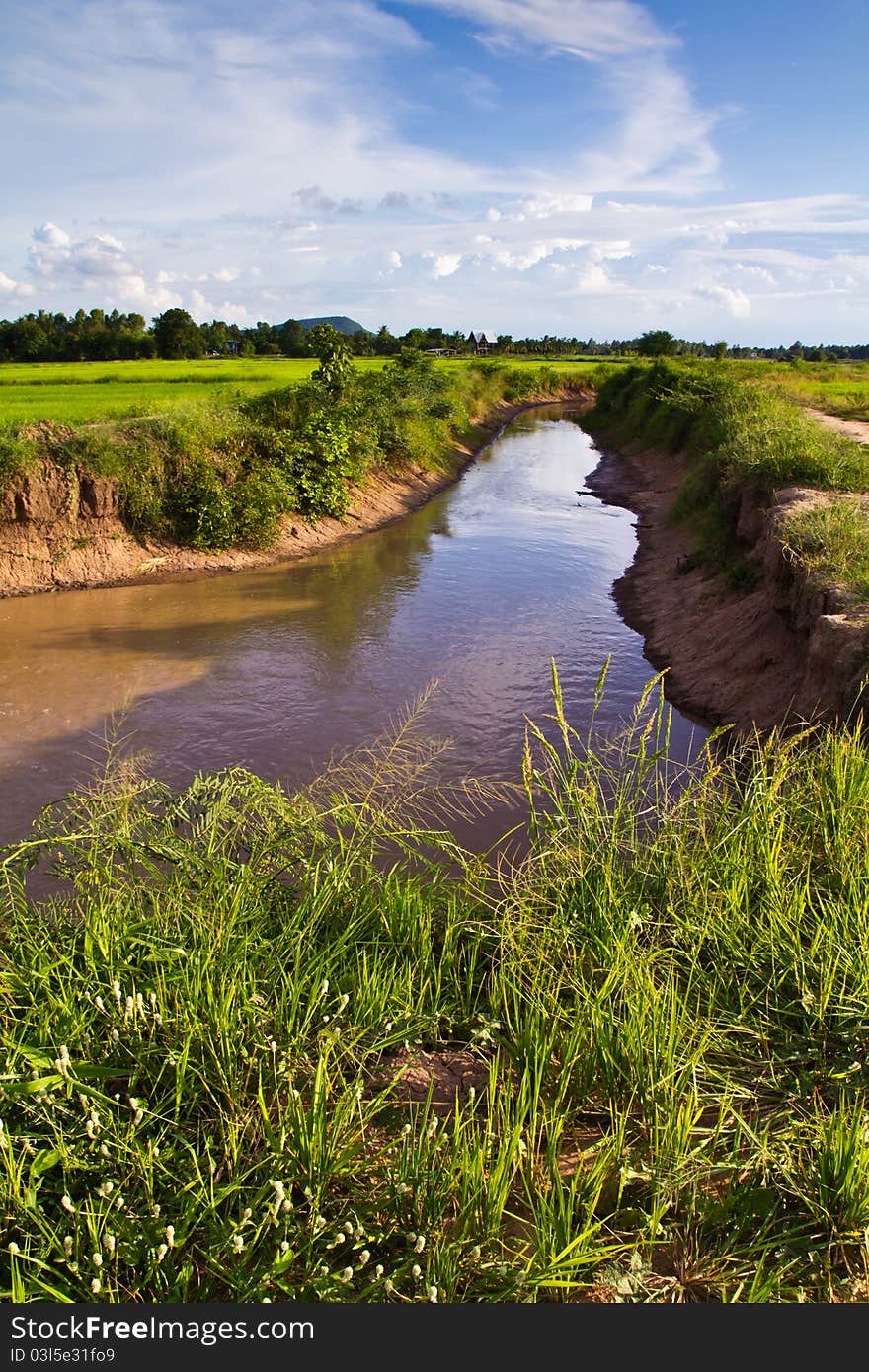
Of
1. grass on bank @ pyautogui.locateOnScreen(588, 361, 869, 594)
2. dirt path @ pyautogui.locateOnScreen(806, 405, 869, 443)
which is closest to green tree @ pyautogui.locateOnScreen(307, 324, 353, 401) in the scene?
grass on bank @ pyautogui.locateOnScreen(588, 361, 869, 594)

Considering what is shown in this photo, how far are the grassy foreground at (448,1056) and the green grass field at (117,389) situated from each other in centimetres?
1511

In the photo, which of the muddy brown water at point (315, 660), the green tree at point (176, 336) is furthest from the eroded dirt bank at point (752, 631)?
the green tree at point (176, 336)

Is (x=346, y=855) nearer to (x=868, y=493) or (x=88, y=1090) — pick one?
(x=88, y=1090)

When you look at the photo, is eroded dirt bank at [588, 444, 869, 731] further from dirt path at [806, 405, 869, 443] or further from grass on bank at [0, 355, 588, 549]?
grass on bank at [0, 355, 588, 549]

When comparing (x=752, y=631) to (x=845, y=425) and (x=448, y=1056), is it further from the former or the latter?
(x=845, y=425)

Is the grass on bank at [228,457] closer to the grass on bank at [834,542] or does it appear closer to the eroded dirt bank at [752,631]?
the eroded dirt bank at [752,631]

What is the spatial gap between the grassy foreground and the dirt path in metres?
16.9

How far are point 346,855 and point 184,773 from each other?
4816mm

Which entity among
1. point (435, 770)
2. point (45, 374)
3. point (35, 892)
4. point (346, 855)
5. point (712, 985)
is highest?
point (45, 374)

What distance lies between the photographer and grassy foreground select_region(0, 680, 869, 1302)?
2541mm

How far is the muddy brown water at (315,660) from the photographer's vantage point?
907 centimetres

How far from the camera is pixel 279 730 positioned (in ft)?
31.6

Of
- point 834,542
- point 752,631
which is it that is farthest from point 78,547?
point 834,542

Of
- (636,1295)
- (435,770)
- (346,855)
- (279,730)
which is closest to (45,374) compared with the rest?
(279,730)
